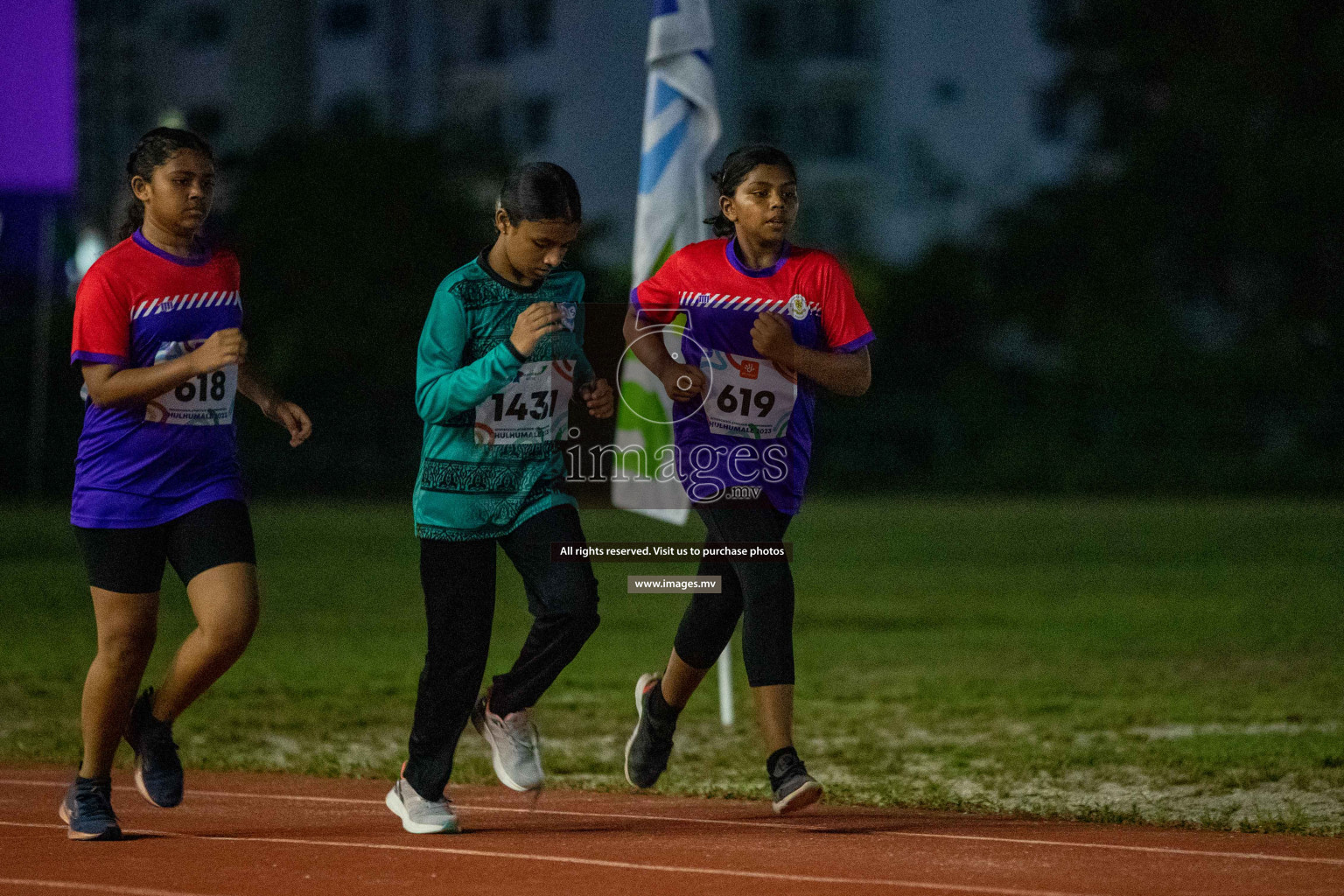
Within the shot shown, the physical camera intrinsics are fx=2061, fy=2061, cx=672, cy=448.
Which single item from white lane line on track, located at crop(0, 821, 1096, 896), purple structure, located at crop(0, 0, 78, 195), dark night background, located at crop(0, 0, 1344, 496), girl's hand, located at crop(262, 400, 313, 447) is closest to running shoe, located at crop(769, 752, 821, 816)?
white lane line on track, located at crop(0, 821, 1096, 896)

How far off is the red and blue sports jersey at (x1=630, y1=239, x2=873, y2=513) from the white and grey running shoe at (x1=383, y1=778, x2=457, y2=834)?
1.29m

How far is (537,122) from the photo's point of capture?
64.8m

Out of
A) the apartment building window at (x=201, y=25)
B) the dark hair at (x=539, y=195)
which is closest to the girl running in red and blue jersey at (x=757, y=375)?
the dark hair at (x=539, y=195)

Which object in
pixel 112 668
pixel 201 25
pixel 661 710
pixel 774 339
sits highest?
pixel 201 25

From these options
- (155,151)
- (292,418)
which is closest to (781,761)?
(292,418)

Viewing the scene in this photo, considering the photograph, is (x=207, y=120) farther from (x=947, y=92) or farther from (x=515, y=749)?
(x=515, y=749)

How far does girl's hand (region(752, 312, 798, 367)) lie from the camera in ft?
20.7

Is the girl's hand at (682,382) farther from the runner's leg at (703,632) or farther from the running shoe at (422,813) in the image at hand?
the running shoe at (422,813)

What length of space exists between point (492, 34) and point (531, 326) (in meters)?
61.4

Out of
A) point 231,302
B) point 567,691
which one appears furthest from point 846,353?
point 567,691

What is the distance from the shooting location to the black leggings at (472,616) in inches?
249

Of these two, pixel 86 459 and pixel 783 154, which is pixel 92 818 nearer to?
pixel 86 459

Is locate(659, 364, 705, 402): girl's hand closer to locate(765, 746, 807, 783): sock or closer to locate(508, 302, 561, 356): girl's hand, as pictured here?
locate(508, 302, 561, 356): girl's hand

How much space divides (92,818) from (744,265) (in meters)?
2.69
